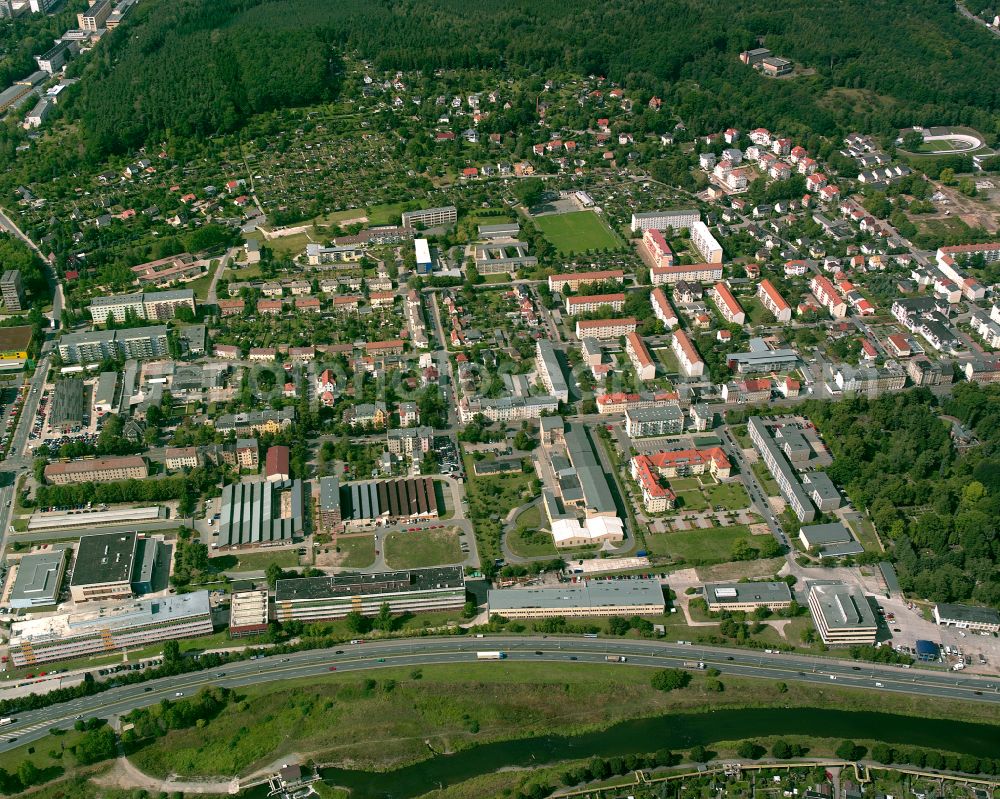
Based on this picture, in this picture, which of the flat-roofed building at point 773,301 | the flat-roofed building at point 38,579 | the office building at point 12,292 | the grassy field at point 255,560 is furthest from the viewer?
the office building at point 12,292

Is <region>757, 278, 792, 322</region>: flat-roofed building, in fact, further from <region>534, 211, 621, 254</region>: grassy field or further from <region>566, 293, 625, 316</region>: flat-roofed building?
<region>534, 211, 621, 254</region>: grassy field

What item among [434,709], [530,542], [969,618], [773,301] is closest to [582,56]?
[773,301]

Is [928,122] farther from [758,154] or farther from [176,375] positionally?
[176,375]

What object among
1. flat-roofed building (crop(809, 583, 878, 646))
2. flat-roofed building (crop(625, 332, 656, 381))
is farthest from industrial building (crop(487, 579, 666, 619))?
flat-roofed building (crop(625, 332, 656, 381))

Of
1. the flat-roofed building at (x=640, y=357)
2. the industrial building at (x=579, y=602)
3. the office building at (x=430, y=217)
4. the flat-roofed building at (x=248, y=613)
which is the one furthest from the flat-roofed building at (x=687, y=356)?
the flat-roofed building at (x=248, y=613)

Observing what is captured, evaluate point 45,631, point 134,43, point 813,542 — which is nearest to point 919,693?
point 813,542

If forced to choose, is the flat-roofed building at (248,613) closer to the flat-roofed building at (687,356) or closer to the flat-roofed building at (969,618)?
the flat-roofed building at (687,356)

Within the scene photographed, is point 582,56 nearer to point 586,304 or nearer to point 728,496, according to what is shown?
point 586,304
